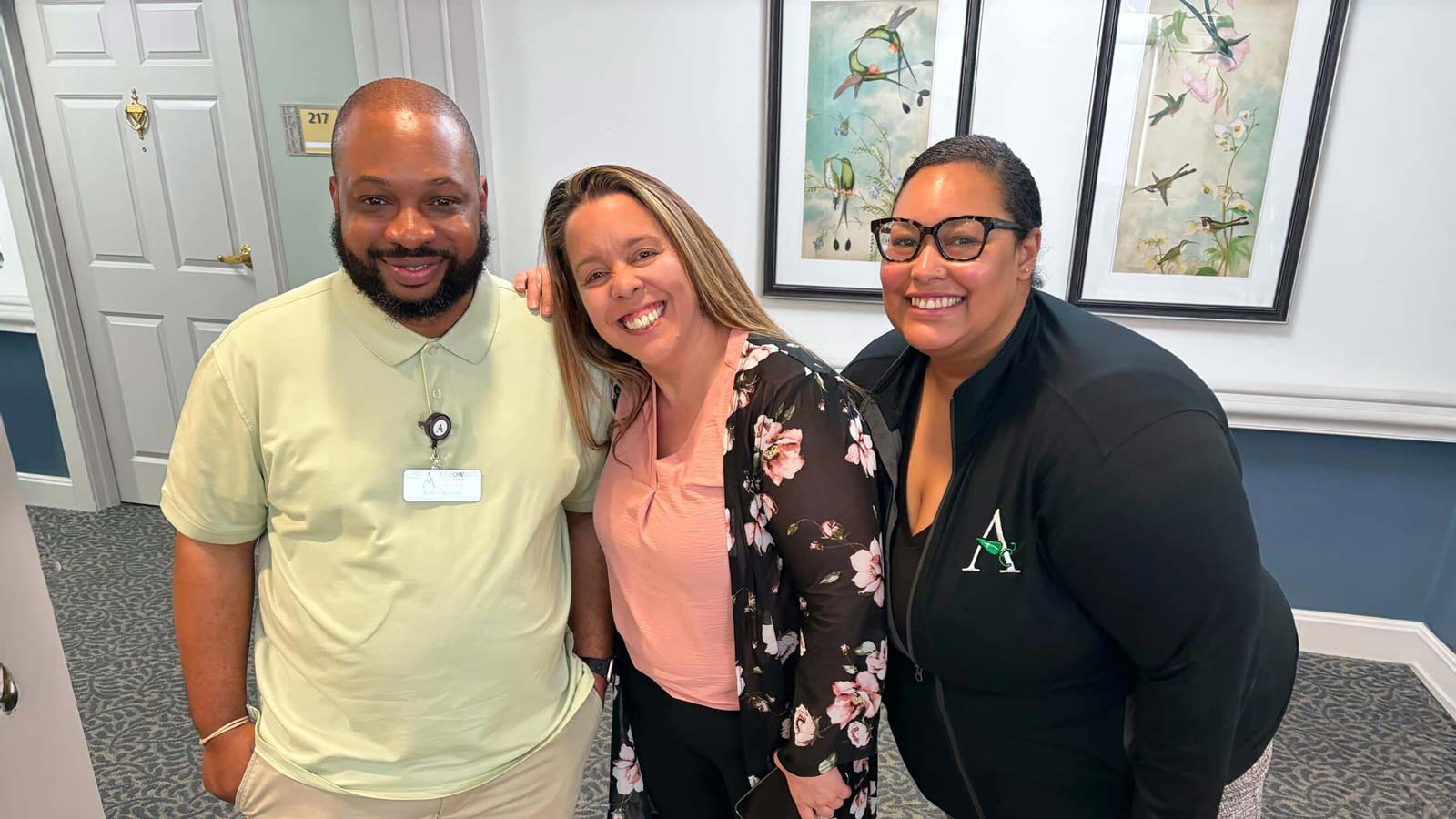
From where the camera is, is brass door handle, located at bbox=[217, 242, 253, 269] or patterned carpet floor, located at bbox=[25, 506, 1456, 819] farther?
brass door handle, located at bbox=[217, 242, 253, 269]

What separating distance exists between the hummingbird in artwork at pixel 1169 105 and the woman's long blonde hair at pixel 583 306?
1800mm

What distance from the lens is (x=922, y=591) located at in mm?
1111

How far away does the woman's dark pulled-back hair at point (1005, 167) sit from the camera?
3.40 feet

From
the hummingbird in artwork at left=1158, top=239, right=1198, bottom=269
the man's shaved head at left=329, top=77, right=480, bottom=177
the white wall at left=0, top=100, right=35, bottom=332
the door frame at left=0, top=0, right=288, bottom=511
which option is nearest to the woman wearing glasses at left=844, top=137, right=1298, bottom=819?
the man's shaved head at left=329, top=77, right=480, bottom=177

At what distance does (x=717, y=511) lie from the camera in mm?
1156

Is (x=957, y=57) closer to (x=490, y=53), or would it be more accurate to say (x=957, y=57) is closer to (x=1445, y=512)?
(x=490, y=53)

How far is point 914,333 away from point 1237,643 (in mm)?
546

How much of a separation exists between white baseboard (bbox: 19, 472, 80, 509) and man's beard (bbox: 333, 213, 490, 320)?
140 inches

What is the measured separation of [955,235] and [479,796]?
1.09 metres

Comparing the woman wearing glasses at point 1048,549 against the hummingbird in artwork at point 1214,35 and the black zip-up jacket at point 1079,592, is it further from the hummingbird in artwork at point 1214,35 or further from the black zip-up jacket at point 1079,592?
the hummingbird in artwork at point 1214,35

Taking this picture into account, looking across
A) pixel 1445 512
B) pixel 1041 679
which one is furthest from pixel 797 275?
pixel 1445 512

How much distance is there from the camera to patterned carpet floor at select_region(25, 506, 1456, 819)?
2062 millimetres

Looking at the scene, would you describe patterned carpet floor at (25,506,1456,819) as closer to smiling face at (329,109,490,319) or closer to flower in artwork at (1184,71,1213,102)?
smiling face at (329,109,490,319)

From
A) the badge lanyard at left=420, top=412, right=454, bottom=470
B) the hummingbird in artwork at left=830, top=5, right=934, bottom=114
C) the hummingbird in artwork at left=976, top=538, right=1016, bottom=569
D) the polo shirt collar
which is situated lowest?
the hummingbird in artwork at left=976, top=538, right=1016, bottom=569
